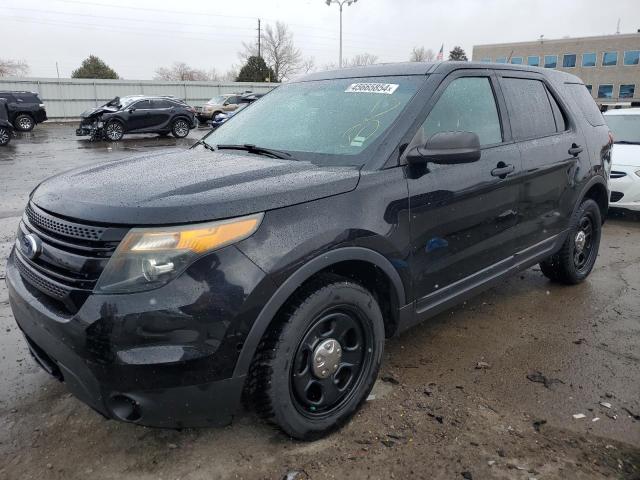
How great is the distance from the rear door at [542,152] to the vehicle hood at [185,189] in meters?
1.65

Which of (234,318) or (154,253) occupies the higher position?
(154,253)

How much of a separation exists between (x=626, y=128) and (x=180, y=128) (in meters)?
17.0

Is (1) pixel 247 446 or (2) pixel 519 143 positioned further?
(2) pixel 519 143

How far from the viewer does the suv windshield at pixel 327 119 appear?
2.84m

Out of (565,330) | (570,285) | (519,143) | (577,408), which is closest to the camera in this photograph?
(577,408)

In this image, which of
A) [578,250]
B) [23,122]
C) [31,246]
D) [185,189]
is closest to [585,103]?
[578,250]

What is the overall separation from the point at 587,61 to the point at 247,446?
7139 cm

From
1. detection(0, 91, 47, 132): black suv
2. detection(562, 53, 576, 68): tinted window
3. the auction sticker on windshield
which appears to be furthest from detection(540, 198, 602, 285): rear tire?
detection(562, 53, 576, 68): tinted window

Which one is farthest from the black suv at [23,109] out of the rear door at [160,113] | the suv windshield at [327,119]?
the suv windshield at [327,119]

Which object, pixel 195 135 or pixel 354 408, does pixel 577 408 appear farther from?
pixel 195 135

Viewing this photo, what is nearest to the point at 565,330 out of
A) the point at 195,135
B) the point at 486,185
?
the point at 486,185

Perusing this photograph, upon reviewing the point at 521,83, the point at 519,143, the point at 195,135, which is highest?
the point at 521,83

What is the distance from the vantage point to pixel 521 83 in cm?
382

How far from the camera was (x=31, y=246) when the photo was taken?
2.33 metres
